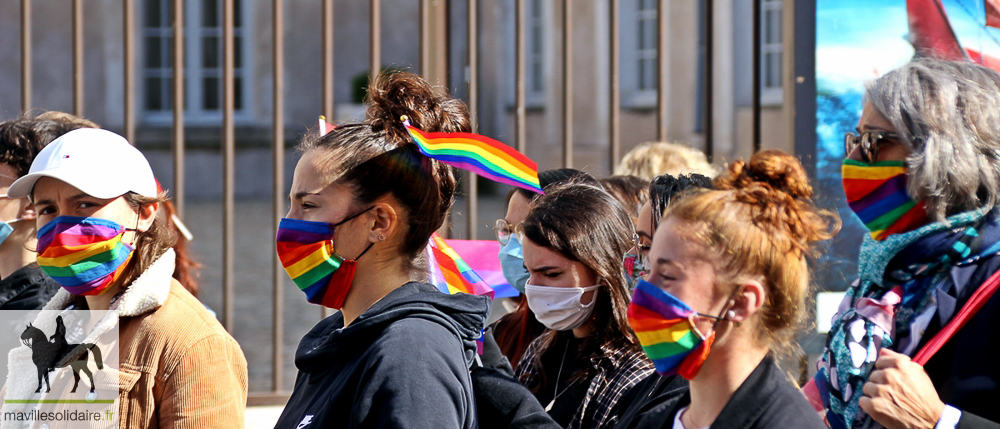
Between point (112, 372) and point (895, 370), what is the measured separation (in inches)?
69.4

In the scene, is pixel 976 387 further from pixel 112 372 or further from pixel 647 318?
pixel 112 372

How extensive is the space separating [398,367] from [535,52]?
12.4m

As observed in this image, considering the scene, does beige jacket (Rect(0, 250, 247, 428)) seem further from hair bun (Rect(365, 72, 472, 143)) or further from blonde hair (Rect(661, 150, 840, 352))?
blonde hair (Rect(661, 150, 840, 352))

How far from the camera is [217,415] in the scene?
2236mm

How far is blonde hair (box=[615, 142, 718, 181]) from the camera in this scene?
3.89m

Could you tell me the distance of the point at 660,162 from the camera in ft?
12.8

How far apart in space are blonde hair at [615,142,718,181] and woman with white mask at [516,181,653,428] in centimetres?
118

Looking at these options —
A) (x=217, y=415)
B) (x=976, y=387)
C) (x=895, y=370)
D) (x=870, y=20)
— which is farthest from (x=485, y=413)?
(x=870, y=20)

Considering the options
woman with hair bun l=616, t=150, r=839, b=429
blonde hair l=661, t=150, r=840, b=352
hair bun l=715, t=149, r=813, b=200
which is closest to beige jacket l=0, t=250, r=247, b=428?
woman with hair bun l=616, t=150, r=839, b=429

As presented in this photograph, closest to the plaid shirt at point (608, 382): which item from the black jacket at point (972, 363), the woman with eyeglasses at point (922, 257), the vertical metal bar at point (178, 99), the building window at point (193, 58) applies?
the woman with eyeglasses at point (922, 257)

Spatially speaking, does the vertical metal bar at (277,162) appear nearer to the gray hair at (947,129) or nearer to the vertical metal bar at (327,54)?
the vertical metal bar at (327,54)

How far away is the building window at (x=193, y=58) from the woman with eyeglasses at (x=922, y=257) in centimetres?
1250

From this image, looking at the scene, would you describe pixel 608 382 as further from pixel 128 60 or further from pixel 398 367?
pixel 128 60

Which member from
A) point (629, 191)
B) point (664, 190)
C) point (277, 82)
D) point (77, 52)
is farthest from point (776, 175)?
point (77, 52)
